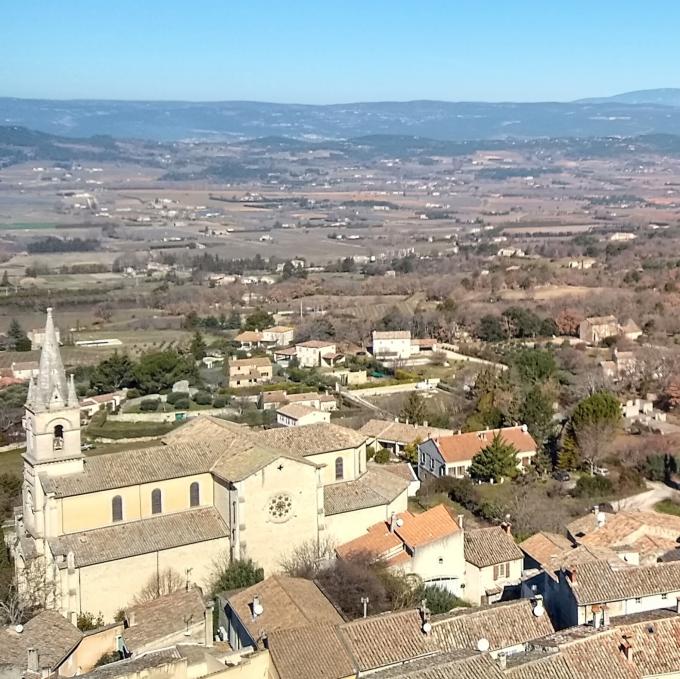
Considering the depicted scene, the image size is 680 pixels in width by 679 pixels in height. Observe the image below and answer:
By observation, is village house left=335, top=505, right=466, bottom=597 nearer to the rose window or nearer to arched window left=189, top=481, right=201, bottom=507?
the rose window

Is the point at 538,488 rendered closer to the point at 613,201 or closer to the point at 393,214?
the point at 393,214

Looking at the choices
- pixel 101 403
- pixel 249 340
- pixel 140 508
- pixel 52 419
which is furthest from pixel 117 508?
pixel 249 340

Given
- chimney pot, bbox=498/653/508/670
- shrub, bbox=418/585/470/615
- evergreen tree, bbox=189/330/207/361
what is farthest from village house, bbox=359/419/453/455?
chimney pot, bbox=498/653/508/670

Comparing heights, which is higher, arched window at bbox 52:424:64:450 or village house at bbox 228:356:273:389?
arched window at bbox 52:424:64:450

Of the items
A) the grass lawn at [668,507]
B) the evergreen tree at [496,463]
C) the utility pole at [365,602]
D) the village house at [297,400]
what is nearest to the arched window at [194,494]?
the utility pole at [365,602]

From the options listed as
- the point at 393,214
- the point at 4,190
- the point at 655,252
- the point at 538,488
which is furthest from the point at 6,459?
the point at 4,190

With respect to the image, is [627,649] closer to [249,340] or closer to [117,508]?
[117,508]

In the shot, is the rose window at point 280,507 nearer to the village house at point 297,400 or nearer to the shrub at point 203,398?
the village house at point 297,400
